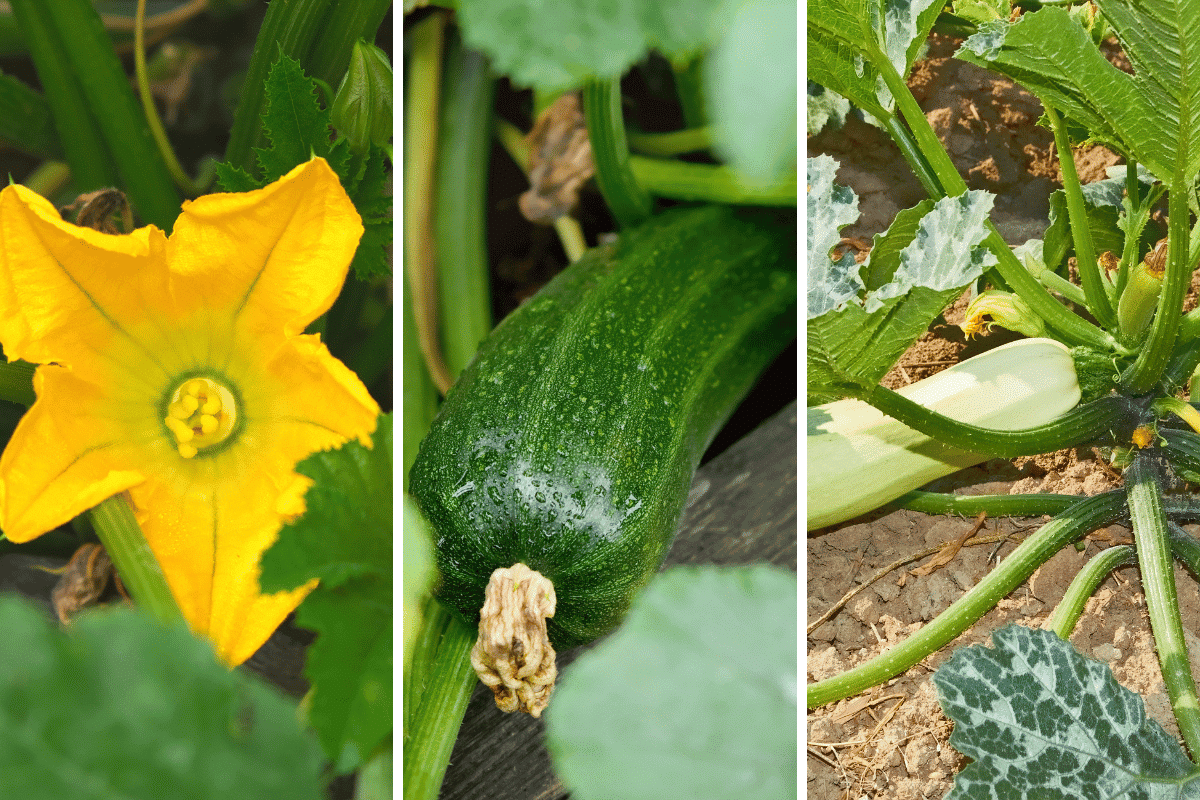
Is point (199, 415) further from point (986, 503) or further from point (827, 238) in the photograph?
point (986, 503)

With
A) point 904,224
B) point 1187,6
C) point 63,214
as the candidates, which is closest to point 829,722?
point 904,224

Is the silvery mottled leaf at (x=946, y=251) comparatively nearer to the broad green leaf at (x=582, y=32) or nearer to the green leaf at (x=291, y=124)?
the broad green leaf at (x=582, y=32)

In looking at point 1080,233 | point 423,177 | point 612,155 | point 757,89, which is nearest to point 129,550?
point 423,177

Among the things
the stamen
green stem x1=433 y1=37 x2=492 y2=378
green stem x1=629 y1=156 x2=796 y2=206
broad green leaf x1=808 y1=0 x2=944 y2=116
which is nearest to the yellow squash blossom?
the stamen

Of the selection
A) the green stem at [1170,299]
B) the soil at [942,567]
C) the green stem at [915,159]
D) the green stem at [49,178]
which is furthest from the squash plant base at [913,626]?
the green stem at [49,178]

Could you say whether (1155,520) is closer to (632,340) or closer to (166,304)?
(632,340)
